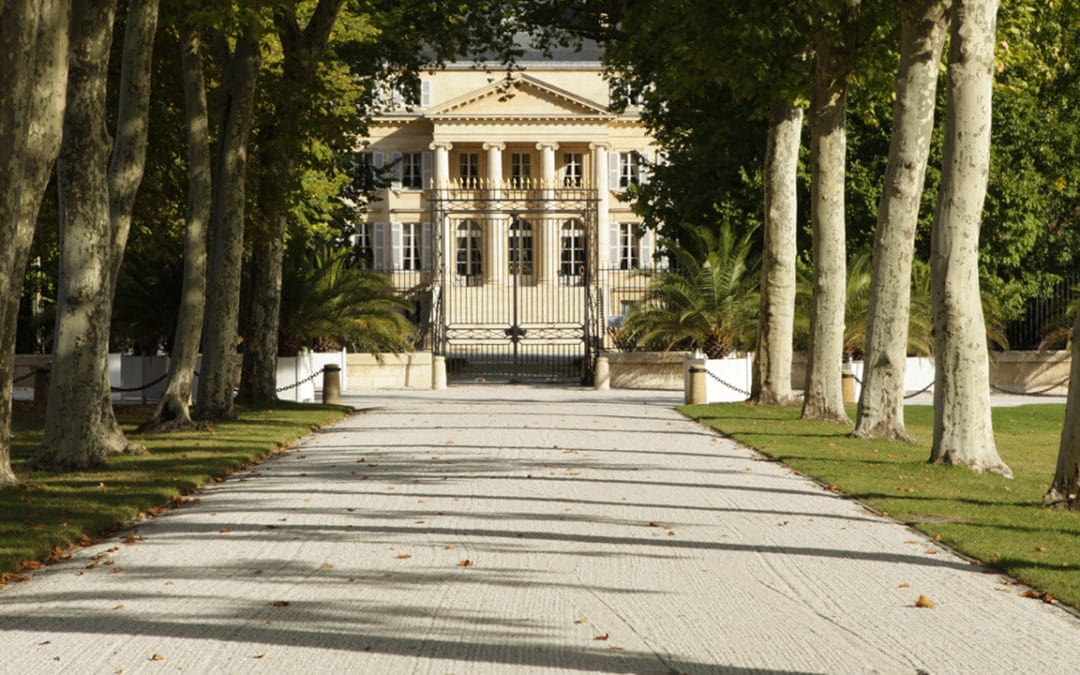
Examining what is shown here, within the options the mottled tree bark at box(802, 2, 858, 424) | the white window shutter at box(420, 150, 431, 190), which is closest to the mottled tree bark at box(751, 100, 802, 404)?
the mottled tree bark at box(802, 2, 858, 424)

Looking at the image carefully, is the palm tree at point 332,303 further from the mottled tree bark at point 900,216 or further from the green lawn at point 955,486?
the mottled tree bark at point 900,216

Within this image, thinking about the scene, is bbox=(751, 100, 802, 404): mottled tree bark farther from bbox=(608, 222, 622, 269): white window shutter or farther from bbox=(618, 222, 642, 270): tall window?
bbox=(608, 222, 622, 269): white window shutter

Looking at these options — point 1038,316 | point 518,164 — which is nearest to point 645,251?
point 518,164

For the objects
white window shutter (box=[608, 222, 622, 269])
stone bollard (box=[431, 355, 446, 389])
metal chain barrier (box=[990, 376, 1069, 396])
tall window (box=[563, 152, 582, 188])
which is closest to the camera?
metal chain barrier (box=[990, 376, 1069, 396])

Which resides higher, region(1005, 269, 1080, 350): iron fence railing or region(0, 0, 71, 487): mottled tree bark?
region(0, 0, 71, 487): mottled tree bark

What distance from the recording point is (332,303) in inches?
1257

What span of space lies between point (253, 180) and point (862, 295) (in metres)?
14.2

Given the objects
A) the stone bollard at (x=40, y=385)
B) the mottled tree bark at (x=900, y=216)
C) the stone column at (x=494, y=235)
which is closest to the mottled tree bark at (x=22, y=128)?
the mottled tree bark at (x=900, y=216)

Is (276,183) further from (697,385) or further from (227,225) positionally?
(697,385)

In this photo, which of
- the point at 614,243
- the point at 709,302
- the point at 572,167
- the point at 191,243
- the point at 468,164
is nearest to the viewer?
the point at 191,243

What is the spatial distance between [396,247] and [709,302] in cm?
3607

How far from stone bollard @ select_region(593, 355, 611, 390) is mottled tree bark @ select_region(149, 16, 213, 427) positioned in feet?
49.7

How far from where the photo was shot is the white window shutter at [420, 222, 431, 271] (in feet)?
214

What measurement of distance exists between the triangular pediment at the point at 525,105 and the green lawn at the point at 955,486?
42.6 metres
